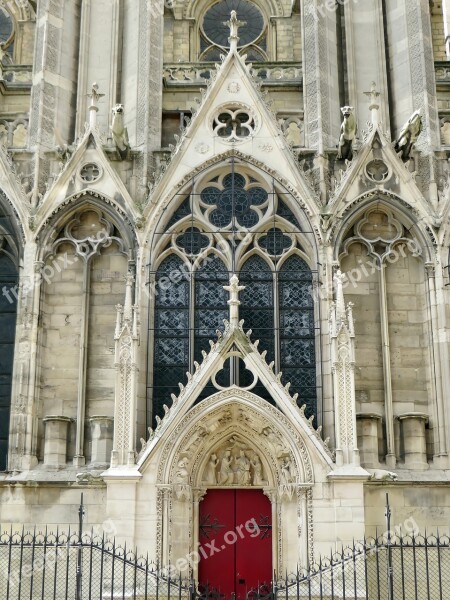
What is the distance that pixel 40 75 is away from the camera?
66.5ft

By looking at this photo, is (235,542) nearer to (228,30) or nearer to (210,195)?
(210,195)

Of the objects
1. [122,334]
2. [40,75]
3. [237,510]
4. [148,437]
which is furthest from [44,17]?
[237,510]

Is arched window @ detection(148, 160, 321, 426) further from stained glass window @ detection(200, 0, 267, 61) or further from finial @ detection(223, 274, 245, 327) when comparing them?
stained glass window @ detection(200, 0, 267, 61)

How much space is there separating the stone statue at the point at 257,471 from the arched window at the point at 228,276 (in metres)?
1.54

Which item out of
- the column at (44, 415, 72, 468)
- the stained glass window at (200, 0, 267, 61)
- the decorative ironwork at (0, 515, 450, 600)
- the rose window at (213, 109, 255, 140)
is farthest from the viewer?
the stained glass window at (200, 0, 267, 61)

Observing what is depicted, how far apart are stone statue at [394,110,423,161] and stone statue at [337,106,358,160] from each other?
40.5 inches

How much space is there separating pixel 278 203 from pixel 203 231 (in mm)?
1790

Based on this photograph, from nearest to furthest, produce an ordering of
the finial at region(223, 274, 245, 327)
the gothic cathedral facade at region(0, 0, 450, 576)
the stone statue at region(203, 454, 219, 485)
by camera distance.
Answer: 1. the gothic cathedral facade at region(0, 0, 450, 576)
2. the finial at region(223, 274, 245, 327)
3. the stone statue at region(203, 454, 219, 485)

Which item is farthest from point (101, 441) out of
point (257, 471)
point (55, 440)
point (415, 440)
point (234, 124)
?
point (234, 124)

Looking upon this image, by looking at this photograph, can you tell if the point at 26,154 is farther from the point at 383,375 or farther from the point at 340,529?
the point at 340,529

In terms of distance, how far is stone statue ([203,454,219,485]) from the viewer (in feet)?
57.4

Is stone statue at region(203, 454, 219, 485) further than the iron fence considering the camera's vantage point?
Yes

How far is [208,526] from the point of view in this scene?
17266 mm

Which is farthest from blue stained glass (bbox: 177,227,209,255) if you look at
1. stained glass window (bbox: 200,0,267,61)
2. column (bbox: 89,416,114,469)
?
stained glass window (bbox: 200,0,267,61)
